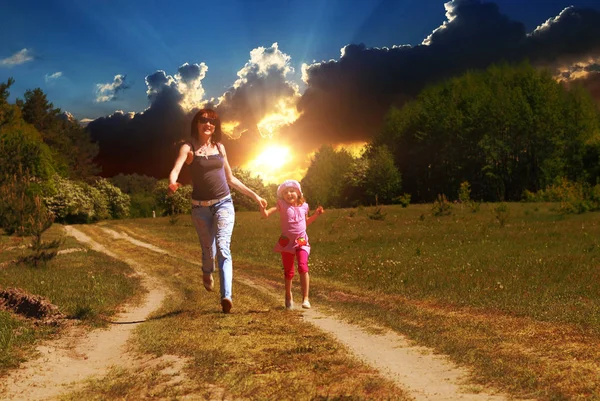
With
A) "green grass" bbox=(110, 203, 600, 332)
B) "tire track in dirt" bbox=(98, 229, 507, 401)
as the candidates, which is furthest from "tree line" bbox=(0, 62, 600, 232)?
"tire track in dirt" bbox=(98, 229, 507, 401)

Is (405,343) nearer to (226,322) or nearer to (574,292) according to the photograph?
(226,322)

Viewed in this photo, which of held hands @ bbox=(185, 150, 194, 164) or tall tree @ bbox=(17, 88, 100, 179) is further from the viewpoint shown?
tall tree @ bbox=(17, 88, 100, 179)

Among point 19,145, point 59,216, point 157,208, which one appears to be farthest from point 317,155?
point 19,145

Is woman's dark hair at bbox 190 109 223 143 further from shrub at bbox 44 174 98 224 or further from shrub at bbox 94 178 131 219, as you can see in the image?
shrub at bbox 94 178 131 219

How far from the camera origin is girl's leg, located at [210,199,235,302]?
9883 mm

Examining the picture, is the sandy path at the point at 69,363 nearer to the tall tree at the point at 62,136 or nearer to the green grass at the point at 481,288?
the green grass at the point at 481,288

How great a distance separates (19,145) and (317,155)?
2798 inches

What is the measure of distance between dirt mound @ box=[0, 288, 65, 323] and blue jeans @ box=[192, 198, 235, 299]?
3312 millimetres

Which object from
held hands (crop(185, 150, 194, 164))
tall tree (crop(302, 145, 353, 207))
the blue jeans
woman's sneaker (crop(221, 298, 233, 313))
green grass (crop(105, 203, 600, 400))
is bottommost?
green grass (crop(105, 203, 600, 400))

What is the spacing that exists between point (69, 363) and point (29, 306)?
4401 mm

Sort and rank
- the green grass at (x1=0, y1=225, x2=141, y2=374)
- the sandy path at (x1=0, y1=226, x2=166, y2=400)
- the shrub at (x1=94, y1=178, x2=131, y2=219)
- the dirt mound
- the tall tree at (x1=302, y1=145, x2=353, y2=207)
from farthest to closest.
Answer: the tall tree at (x1=302, y1=145, x2=353, y2=207)
the shrub at (x1=94, y1=178, x2=131, y2=219)
the dirt mound
the green grass at (x1=0, y1=225, x2=141, y2=374)
the sandy path at (x1=0, y1=226, x2=166, y2=400)

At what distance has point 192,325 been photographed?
9891mm

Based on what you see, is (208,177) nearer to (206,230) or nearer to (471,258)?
(206,230)

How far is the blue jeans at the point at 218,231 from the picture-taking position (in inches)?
390
